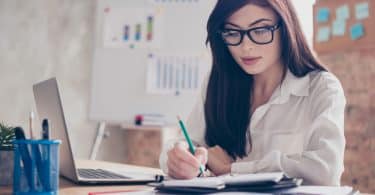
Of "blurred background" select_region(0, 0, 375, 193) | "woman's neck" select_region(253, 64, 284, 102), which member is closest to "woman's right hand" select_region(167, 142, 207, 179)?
"woman's neck" select_region(253, 64, 284, 102)

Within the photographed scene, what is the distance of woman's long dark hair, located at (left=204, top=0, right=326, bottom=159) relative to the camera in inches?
50.4

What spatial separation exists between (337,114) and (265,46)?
0.25 meters

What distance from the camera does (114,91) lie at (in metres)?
2.62

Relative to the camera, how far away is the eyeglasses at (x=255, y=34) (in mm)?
1256

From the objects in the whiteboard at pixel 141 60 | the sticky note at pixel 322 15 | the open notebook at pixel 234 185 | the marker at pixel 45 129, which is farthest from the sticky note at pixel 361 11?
the marker at pixel 45 129

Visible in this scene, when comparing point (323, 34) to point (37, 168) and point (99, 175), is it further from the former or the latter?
point (37, 168)

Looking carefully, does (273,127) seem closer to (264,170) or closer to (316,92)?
(316,92)

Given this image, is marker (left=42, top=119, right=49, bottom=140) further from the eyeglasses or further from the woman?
the eyeglasses

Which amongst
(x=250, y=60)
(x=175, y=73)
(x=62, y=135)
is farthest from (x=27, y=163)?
(x=175, y=73)

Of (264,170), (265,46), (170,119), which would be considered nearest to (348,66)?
(170,119)

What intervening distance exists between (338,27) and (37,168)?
6.69ft

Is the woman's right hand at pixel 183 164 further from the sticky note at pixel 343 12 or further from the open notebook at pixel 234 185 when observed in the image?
the sticky note at pixel 343 12

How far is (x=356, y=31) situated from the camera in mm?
2406

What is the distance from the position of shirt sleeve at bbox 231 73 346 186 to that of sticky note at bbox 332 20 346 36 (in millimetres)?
1367
